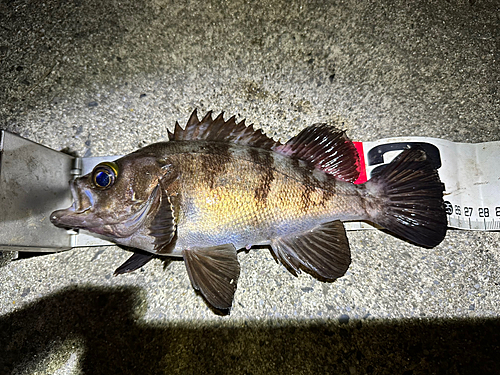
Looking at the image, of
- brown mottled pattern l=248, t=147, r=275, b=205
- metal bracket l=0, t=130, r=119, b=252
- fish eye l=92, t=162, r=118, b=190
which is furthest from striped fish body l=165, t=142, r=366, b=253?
metal bracket l=0, t=130, r=119, b=252

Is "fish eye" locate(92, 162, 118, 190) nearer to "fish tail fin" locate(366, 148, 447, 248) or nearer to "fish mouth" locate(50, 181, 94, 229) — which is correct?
"fish mouth" locate(50, 181, 94, 229)

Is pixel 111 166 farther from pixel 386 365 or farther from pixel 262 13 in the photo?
pixel 386 365

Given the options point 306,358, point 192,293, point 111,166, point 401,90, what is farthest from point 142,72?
point 306,358

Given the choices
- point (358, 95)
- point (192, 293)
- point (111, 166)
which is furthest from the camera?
point (358, 95)

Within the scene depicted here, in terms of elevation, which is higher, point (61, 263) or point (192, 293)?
point (61, 263)

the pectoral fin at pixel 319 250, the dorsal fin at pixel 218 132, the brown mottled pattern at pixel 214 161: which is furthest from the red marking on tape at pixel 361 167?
the brown mottled pattern at pixel 214 161

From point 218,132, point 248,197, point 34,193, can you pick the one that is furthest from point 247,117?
point 34,193
